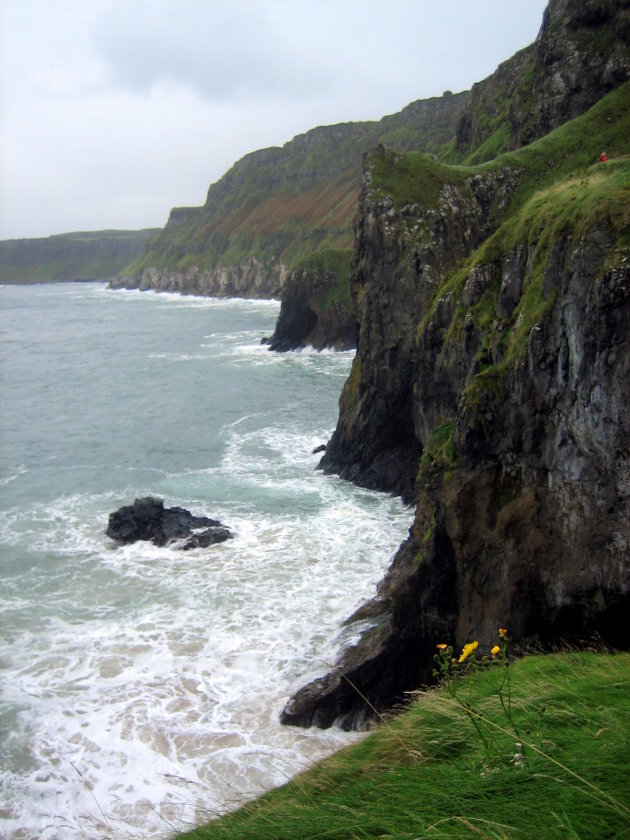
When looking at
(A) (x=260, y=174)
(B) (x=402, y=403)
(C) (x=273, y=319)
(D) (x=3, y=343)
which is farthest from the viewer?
(A) (x=260, y=174)

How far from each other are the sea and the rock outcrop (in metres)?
20.6

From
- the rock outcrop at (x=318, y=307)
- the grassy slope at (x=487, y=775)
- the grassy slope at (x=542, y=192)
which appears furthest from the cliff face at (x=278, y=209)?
the grassy slope at (x=487, y=775)

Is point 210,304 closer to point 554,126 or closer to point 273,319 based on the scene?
point 273,319

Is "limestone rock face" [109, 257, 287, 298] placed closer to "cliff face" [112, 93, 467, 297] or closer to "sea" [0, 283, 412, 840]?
"cliff face" [112, 93, 467, 297]

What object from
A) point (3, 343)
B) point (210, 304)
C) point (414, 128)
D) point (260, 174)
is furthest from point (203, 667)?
point (260, 174)

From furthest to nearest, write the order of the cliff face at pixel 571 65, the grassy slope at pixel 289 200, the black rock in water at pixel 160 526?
the grassy slope at pixel 289 200, the cliff face at pixel 571 65, the black rock in water at pixel 160 526

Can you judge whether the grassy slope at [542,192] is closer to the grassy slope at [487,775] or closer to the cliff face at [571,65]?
the cliff face at [571,65]

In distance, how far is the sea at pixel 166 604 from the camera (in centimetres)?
1306

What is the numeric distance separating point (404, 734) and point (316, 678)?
10.1 m

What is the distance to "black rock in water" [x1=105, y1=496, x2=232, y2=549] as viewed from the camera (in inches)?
935

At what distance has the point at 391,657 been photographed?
15.2 metres

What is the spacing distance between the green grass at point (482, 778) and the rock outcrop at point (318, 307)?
59.8m

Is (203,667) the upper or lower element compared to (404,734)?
lower

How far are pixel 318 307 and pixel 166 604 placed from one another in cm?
5022
